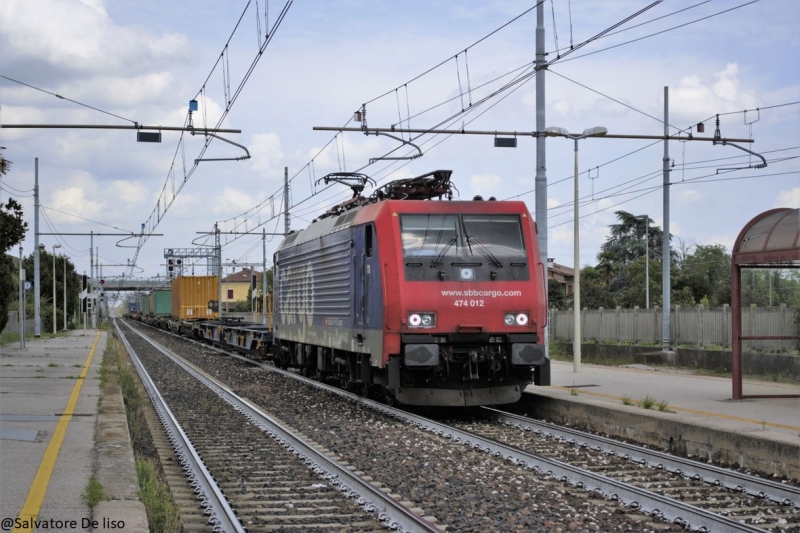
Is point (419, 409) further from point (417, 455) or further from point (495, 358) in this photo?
point (417, 455)

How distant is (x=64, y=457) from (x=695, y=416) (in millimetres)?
7273

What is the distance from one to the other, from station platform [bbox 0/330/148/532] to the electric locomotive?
384 centimetres

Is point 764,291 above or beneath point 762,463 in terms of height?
above

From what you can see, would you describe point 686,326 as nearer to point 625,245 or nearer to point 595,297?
point 595,297

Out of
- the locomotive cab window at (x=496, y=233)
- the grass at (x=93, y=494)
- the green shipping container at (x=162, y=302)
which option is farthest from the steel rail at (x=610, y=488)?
the green shipping container at (x=162, y=302)

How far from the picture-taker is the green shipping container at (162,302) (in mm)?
65506

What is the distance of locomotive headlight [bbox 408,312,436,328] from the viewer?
Answer: 13.4 meters

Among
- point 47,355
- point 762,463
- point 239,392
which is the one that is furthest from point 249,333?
point 762,463

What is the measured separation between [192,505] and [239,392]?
1075 centimetres

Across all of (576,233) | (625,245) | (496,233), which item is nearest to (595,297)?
(625,245)

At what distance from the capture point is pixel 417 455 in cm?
1055

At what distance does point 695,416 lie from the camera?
11.7m

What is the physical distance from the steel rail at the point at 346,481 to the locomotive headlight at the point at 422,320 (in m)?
2.28

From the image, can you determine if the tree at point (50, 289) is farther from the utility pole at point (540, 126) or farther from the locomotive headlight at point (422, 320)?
the locomotive headlight at point (422, 320)
